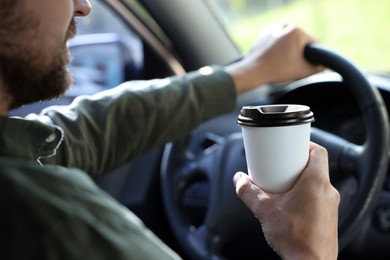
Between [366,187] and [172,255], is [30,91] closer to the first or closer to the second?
[172,255]

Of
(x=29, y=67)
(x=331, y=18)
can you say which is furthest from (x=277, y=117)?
(x=331, y=18)

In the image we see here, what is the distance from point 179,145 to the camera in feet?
6.97

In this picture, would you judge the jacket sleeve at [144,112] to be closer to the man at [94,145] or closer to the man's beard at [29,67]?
the man at [94,145]

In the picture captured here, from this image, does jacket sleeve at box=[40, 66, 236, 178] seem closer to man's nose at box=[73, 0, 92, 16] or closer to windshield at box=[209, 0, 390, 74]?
man's nose at box=[73, 0, 92, 16]

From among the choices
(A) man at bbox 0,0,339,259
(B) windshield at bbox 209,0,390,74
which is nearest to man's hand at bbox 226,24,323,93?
(A) man at bbox 0,0,339,259

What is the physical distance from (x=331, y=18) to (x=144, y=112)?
7.94 feet

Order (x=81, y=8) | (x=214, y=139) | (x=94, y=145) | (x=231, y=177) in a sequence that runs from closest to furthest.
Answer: (x=81, y=8) < (x=94, y=145) < (x=231, y=177) < (x=214, y=139)

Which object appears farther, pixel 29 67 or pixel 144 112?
pixel 144 112

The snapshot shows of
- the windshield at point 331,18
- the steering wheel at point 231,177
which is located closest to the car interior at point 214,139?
the steering wheel at point 231,177

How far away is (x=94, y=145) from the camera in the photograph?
67.6 inches

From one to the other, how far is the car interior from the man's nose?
1.61 feet

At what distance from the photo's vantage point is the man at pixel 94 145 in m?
0.75

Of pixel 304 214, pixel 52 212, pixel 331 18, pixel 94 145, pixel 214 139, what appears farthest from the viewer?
pixel 331 18

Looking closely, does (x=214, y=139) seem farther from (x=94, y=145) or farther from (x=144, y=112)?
(x=94, y=145)
